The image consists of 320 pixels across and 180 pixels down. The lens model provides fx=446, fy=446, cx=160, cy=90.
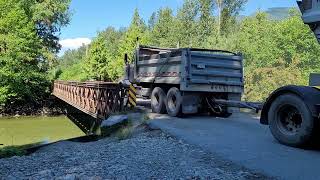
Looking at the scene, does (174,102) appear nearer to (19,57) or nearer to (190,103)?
(190,103)

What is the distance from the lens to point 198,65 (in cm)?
1390

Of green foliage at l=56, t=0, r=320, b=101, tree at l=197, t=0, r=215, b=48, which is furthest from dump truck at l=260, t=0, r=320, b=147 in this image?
tree at l=197, t=0, r=215, b=48

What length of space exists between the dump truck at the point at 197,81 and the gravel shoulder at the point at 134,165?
14.4 ft

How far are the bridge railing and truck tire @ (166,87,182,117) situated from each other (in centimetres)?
357

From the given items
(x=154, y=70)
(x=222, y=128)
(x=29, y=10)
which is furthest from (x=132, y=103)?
(x=29, y=10)

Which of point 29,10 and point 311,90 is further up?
point 29,10

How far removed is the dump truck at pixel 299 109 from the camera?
7.38 m

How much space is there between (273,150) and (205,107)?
673 centimetres

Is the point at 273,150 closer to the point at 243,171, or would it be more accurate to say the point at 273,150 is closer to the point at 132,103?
the point at 243,171

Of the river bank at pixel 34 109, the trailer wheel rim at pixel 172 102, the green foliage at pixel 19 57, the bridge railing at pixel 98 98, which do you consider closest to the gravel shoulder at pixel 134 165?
the trailer wheel rim at pixel 172 102

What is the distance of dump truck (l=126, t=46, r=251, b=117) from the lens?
13.9 metres

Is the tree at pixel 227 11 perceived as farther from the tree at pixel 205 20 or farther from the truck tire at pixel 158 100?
the truck tire at pixel 158 100

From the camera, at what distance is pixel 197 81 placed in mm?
13859

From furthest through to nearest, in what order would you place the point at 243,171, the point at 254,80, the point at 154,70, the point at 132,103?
the point at 254,80
the point at 132,103
the point at 154,70
the point at 243,171
